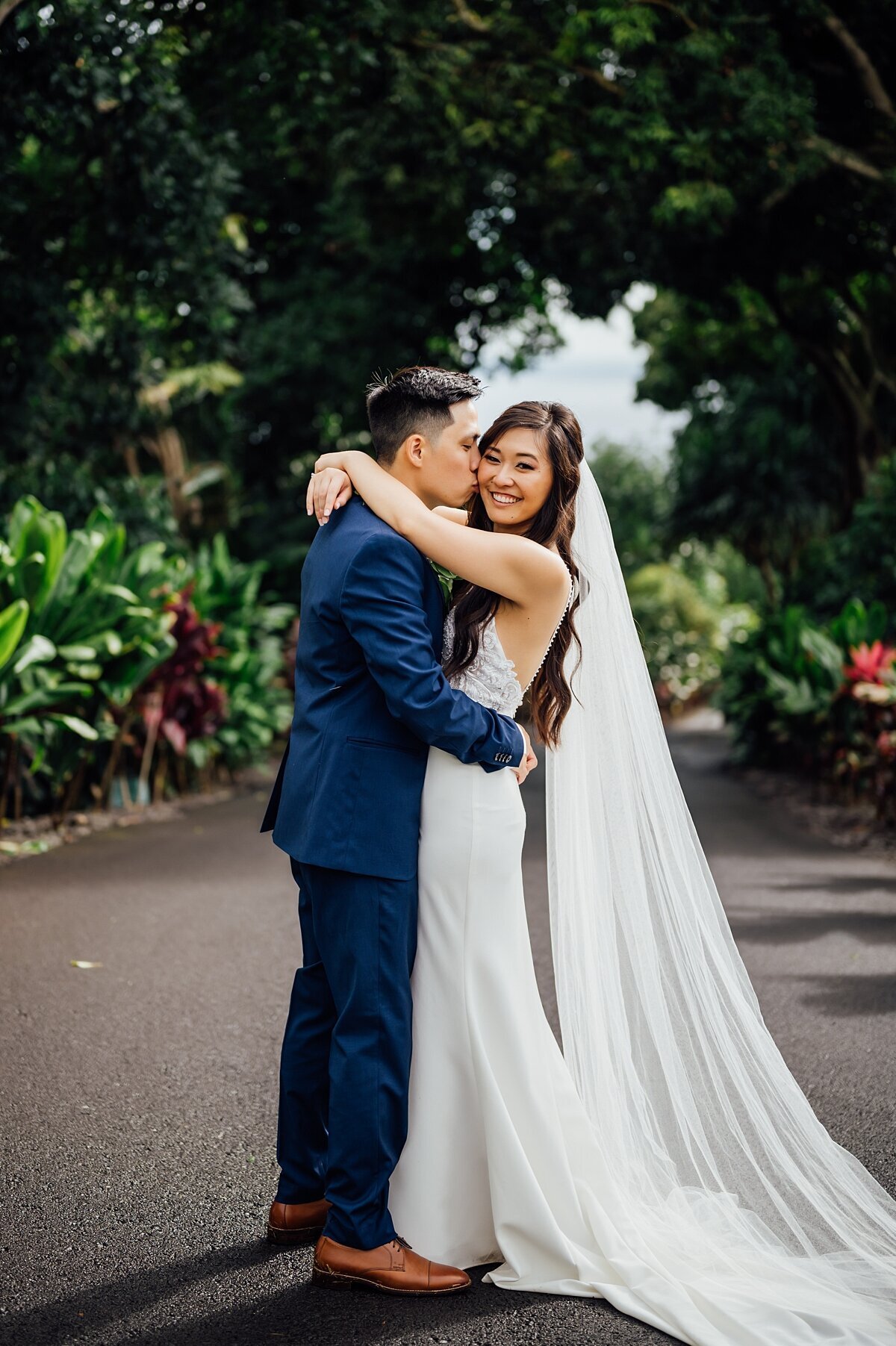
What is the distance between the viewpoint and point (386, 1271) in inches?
112

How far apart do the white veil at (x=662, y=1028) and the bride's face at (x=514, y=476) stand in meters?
0.23

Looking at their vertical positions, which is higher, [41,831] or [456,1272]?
[456,1272]

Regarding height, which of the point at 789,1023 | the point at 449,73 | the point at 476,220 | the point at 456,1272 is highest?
the point at 449,73

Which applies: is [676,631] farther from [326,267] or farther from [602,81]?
[602,81]

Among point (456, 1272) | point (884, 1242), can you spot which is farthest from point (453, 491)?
point (884, 1242)

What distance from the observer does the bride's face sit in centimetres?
309

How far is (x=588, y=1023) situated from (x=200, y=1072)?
1.67 meters

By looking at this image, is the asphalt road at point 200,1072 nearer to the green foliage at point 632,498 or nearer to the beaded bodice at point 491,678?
the beaded bodice at point 491,678

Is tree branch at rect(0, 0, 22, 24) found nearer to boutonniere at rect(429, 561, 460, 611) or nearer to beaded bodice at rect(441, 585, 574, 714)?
boutonniere at rect(429, 561, 460, 611)

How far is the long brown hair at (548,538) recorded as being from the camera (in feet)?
10.1

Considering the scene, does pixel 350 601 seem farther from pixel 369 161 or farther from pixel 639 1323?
pixel 369 161

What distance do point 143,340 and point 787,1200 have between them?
1077 cm

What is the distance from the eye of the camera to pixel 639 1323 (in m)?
2.73

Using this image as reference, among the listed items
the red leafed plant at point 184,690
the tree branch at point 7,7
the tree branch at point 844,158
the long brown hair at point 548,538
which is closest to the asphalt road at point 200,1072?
the red leafed plant at point 184,690
